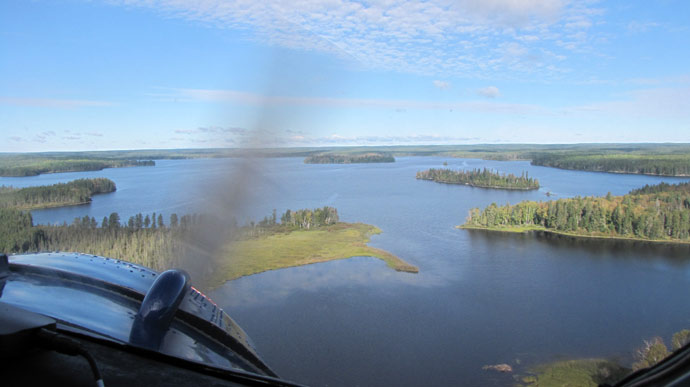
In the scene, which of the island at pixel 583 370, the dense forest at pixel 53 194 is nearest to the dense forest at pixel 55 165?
the dense forest at pixel 53 194

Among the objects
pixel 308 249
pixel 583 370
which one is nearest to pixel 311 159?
pixel 308 249

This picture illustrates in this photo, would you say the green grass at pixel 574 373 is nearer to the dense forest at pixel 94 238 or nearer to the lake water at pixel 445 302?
the lake water at pixel 445 302

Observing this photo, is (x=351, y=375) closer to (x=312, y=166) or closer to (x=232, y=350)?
(x=232, y=350)

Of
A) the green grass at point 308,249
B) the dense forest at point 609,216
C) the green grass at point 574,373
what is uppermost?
the dense forest at point 609,216

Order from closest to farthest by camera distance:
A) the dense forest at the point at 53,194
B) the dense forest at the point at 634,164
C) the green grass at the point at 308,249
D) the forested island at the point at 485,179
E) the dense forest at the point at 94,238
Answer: the dense forest at the point at 94,238 < the dense forest at the point at 53,194 < the green grass at the point at 308,249 < the dense forest at the point at 634,164 < the forested island at the point at 485,179

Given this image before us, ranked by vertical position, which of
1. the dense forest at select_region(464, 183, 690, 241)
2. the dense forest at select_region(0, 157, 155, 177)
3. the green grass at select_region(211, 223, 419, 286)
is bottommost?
the green grass at select_region(211, 223, 419, 286)

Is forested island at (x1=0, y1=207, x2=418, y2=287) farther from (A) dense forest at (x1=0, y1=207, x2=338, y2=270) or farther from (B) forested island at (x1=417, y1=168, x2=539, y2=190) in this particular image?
(B) forested island at (x1=417, y1=168, x2=539, y2=190)

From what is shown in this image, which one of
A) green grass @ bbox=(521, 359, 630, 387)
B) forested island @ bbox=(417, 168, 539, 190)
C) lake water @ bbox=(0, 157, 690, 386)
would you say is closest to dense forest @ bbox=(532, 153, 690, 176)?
forested island @ bbox=(417, 168, 539, 190)
